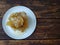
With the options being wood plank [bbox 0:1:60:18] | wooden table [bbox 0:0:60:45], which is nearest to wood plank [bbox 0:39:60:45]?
wooden table [bbox 0:0:60:45]

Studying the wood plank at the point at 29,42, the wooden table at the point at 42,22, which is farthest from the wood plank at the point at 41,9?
the wood plank at the point at 29,42

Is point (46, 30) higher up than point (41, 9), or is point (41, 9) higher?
point (41, 9)

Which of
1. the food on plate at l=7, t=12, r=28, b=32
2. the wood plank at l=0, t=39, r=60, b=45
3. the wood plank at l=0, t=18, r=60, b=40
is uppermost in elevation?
the food on plate at l=7, t=12, r=28, b=32

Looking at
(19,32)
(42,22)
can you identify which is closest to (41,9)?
(42,22)

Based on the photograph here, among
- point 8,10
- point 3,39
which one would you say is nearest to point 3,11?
point 8,10

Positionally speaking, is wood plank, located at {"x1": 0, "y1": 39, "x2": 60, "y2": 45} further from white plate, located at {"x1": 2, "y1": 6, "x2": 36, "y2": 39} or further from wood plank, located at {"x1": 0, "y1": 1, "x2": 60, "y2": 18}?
wood plank, located at {"x1": 0, "y1": 1, "x2": 60, "y2": 18}

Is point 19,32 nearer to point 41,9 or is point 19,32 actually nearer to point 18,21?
point 18,21

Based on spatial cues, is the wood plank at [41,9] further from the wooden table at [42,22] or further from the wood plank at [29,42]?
the wood plank at [29,42]
